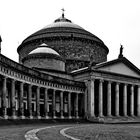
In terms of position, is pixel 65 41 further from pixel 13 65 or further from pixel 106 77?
pixel 13 65

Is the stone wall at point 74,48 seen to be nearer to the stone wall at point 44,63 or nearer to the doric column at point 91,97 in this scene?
Result: the stone wall at point 44,63

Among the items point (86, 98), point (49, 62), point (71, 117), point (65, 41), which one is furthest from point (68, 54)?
point (71, 117)

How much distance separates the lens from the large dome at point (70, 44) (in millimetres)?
84000

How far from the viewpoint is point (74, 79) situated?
233 feet

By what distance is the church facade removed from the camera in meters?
57.0

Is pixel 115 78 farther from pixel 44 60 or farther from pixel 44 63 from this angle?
pixel 44 60

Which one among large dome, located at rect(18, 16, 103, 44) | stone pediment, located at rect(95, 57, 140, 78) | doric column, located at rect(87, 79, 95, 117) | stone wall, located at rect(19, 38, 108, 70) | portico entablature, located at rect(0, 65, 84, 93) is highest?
large dome, located at rect(18, 16, 103, 44)

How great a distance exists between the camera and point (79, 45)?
8562cm

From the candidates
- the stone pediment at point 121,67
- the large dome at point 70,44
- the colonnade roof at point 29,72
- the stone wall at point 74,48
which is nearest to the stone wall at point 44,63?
the colonnade roof at point 29,72

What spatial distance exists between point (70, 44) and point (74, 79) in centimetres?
1655

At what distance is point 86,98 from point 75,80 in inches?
191

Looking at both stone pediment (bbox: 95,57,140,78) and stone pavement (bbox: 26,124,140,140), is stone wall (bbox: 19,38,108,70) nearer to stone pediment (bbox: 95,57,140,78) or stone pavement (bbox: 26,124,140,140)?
stone pediment (bbox: 95,57,140,78)

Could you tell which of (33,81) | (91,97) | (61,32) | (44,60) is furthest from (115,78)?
(33,81)

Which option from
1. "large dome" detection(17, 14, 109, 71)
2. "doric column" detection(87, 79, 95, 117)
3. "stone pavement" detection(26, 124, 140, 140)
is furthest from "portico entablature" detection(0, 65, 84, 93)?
"large dome" detection(17, 14, 109, 71)
